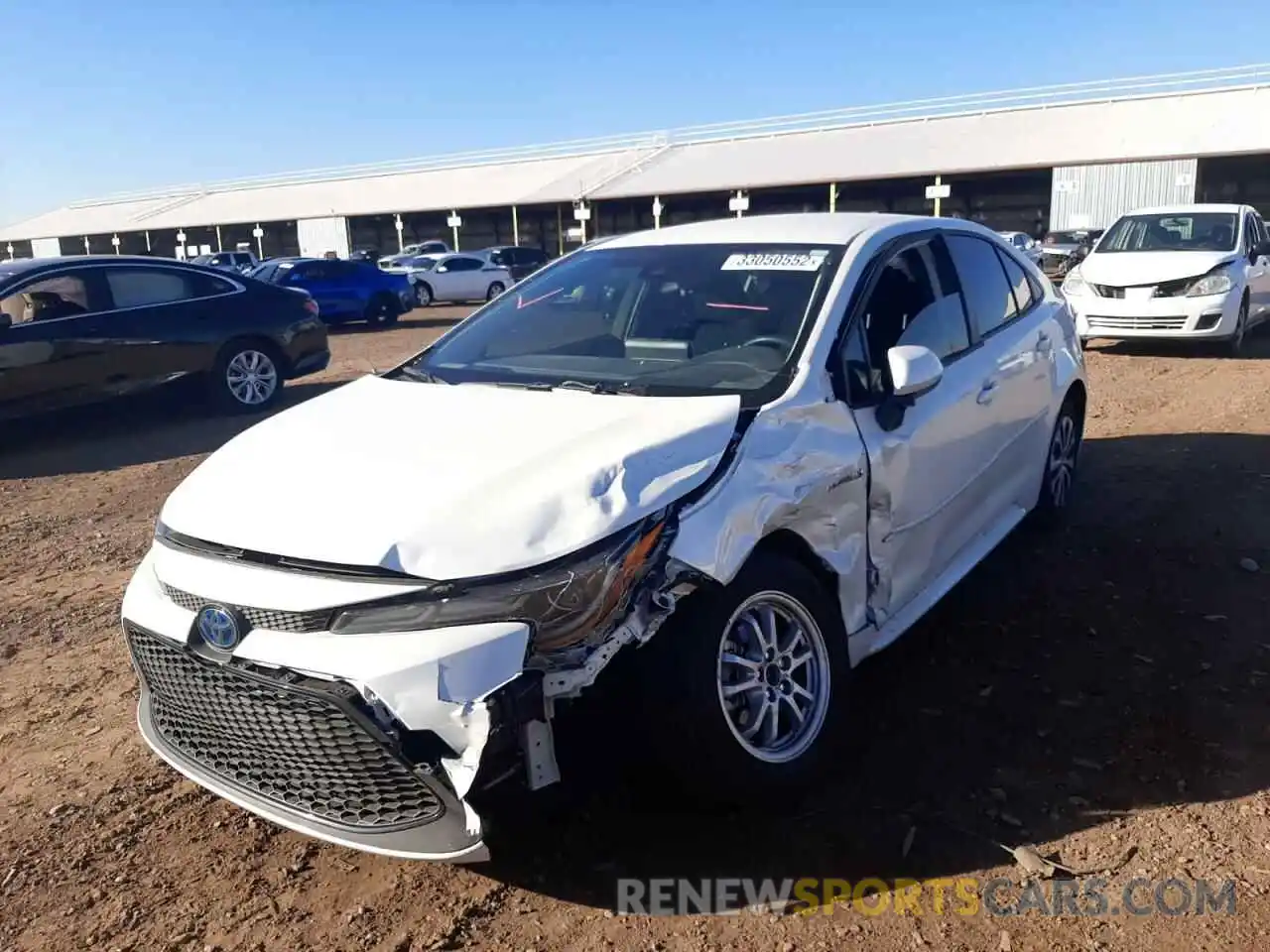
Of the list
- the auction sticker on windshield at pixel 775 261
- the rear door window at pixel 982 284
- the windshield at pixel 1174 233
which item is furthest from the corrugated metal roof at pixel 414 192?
the auction sticker on windshield at pixel 775 261

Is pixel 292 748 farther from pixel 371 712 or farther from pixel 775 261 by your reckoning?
pixel 775 261

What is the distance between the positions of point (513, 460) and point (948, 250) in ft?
8.29

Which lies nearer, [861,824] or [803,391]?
[861,824]

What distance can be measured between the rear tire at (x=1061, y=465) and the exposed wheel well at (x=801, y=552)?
249cm

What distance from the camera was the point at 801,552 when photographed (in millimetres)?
3191

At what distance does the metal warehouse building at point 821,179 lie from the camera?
1199 inches

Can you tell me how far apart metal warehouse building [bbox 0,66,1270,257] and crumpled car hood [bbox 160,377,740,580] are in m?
29.0

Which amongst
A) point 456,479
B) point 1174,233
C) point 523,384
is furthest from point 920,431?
point 1174,233

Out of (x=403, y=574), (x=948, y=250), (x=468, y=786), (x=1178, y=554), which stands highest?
(x=948, y=250)

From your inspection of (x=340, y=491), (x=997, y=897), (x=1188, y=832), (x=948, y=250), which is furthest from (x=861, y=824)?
(x=948, y=250)

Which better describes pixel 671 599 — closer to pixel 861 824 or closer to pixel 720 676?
pixel 720 676

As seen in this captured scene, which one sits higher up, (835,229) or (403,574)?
(835,229)

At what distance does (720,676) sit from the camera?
9.29 ft

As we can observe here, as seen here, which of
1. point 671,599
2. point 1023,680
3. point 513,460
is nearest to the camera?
point 671,599
